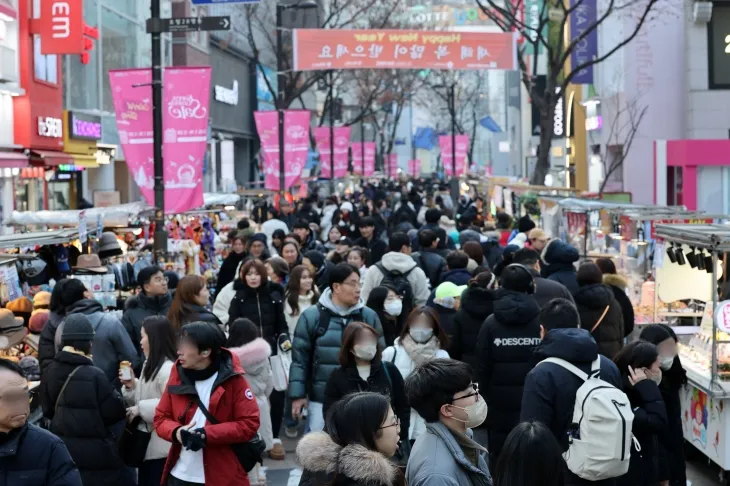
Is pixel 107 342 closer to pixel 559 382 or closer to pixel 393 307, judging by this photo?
pixel 393 307

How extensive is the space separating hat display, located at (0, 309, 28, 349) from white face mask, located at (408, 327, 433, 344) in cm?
397

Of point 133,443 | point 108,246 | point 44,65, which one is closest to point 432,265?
point 108,246

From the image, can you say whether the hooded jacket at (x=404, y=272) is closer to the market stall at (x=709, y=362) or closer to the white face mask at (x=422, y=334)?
the market stall at (x=709, y=362)

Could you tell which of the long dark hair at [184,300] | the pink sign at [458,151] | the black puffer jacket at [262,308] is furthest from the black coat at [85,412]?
the pink sign at [458,151]

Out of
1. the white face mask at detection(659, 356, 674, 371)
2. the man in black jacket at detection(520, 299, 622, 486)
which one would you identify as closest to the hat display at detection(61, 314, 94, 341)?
the man in black jacket at detection(520, 299, 622, 486)

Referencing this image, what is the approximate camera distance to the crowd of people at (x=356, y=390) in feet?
14.5

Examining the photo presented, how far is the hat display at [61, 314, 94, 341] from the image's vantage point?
6.96m

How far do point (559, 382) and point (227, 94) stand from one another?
4699cm

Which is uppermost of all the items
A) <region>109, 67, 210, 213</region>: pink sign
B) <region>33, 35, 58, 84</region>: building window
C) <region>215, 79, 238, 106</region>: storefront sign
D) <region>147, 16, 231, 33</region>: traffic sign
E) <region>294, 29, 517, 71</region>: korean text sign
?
<region>215, 79, 238, 106</region>: storefront sign

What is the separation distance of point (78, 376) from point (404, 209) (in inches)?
804

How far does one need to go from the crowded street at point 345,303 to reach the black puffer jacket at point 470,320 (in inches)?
0.8

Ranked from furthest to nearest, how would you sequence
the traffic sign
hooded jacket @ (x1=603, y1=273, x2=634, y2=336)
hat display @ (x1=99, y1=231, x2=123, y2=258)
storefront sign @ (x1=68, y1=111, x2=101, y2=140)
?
1. storefront sign @ (x1=68, y1=111, x2=101, y2=140)
2. hat display @ (x1=99, y1=231, x2=123, y2=258)
3. the traffic sign
4. hooded jacket @ (x1=603, y1=273, x2=634, y2=336)

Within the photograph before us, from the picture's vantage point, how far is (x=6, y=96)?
25031 mm

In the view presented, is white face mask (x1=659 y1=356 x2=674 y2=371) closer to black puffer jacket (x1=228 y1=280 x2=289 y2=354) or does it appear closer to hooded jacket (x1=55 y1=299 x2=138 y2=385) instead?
hooded jacket (x1=55 y1=299 x2=138 y2=385)
